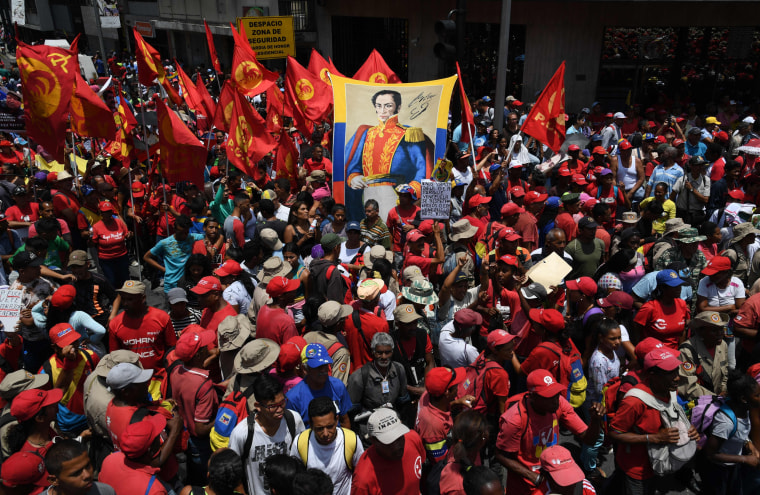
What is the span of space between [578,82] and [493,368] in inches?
632

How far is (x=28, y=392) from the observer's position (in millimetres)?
3521

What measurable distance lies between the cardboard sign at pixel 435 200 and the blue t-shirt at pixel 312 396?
9.79ft

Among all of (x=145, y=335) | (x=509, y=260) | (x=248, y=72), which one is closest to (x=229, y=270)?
(x=145, y=335)

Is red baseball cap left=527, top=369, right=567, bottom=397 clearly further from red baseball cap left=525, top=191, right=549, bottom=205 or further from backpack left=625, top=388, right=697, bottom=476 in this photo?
red baseball cap left=525, top=191, right=549, bottom=205

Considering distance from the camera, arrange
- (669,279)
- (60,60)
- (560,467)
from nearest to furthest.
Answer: (560,467) < (669,279) < (60,60)

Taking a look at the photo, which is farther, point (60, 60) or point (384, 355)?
point (60, 60)

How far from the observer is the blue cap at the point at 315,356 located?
3.65 metres

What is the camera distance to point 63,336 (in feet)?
13.5

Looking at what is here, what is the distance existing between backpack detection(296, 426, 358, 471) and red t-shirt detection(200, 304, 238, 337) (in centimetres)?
179

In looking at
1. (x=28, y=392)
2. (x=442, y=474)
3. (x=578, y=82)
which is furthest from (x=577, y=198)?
(x=578, y=82)

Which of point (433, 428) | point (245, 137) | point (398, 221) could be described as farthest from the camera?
point (245, 137)

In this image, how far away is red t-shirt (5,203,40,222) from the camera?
278 inches

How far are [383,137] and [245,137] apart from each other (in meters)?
2.03

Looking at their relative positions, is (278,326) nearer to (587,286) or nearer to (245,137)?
(587,286)
